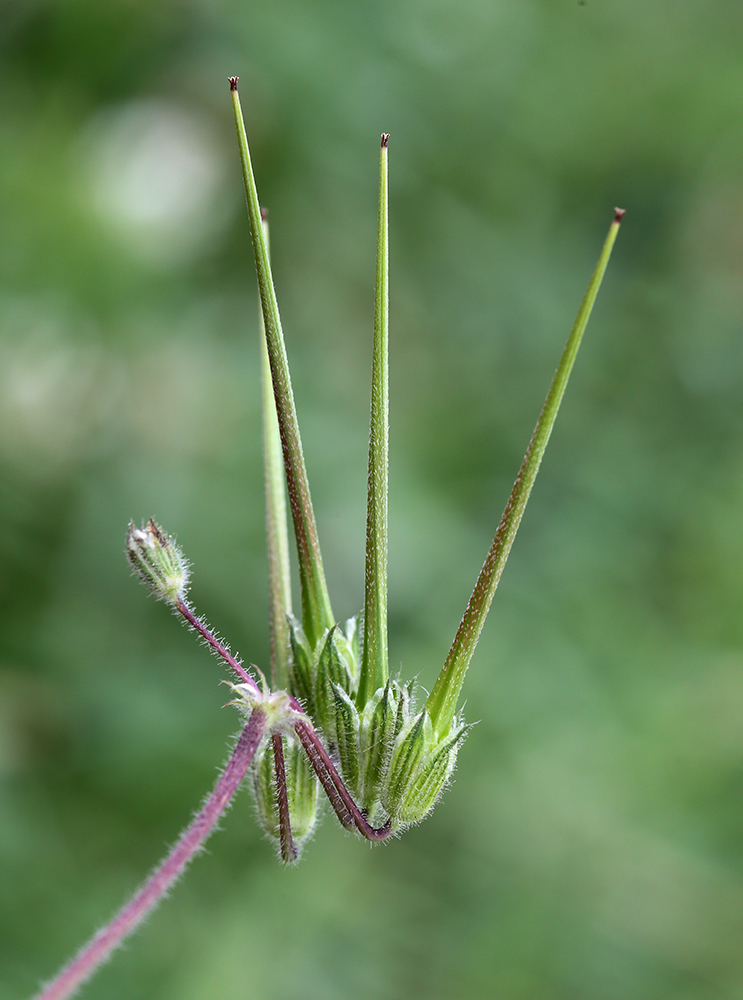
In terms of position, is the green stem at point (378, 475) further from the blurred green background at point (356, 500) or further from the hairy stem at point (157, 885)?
the blurred green background at point (356, 500)

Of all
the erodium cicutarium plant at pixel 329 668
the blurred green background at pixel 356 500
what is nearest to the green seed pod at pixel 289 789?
the erodium cicutarium plant at pixel 329 668

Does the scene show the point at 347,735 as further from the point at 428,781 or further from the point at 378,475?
the point at 378,475

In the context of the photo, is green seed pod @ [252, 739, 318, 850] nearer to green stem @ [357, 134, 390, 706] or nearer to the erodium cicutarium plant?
the erodium cicutarium plant

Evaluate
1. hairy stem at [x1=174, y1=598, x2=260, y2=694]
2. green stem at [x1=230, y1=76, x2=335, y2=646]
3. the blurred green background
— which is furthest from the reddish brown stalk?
the blurred green background

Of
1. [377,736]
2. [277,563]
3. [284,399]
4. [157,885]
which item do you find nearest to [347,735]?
[377,736]

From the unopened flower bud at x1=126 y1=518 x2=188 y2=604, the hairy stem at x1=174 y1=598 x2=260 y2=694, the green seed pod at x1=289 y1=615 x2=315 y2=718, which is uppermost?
the green seed pod at x1=289 y1=615 x2=315 y2=718

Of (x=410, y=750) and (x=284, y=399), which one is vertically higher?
(x=284, y=399)
